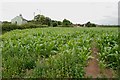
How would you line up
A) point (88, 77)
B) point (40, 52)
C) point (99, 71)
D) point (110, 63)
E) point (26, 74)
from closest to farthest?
1. point (88, 77)
2. point (26, 74)
3. point (99, 71)
4. point (110, 63)
5. point (40, 52)

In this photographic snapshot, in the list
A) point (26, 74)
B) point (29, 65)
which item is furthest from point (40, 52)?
point (26, 74)

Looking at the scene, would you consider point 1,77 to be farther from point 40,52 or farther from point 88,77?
point 40,52

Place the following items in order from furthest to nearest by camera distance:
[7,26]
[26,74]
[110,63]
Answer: [7,26], [110,63], [26,74]

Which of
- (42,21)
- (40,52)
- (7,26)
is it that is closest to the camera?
(40,52)

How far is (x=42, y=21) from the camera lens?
62.8 m

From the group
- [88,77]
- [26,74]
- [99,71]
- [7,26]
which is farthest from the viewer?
[7,26]

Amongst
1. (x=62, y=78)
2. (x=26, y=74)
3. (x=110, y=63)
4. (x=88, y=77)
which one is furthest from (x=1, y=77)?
(x=110, y=63)

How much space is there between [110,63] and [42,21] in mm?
55753

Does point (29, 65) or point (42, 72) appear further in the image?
point (29, 65)

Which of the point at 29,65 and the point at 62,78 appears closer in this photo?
the point at 62,78

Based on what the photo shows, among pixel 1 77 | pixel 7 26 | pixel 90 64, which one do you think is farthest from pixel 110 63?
pixel 7 26

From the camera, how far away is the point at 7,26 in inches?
1553

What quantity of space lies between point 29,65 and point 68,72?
1.28m

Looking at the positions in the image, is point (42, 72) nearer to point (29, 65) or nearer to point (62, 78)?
point (62, 78)
